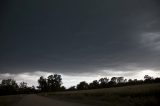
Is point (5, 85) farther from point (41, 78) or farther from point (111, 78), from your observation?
point (111, 78)

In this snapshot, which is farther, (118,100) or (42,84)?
(42,84)

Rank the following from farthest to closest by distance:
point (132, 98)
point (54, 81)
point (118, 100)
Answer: point (54, 81) → point (118, 100) → point (132, 98)

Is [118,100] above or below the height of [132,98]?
below

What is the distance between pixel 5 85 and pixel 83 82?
6640 centimetres

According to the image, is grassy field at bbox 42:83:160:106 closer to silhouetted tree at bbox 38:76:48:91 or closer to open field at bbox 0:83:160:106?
open field at bbox 0:83:160:106

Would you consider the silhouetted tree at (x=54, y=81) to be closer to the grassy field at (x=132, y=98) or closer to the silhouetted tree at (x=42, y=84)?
the silhouetted tree at (x=42, y=84)

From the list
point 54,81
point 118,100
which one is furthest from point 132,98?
point 54,81

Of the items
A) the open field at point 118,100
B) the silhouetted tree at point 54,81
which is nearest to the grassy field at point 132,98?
the open field at point 118,100

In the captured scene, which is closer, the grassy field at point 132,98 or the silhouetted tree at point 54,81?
the grassy field at point 132,98

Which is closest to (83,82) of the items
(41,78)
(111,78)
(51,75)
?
(111,78)

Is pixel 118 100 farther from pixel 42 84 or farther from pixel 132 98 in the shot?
pixel 42 84

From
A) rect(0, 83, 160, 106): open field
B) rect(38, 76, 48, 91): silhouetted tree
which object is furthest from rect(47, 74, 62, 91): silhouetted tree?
rect(0, 83, 160, 106): open field

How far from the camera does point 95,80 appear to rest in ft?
518

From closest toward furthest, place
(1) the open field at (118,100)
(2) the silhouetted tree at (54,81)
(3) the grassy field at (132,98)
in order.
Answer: (3) the grassy field at (132,98)
(1) the open field at (118,100)
(2) the silhouetted tree at (54,81)
